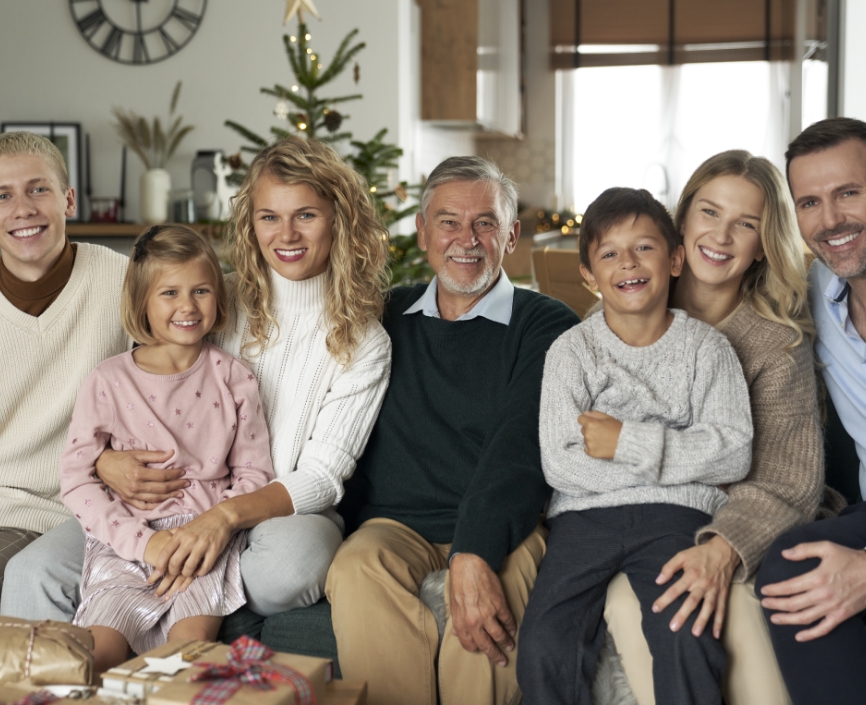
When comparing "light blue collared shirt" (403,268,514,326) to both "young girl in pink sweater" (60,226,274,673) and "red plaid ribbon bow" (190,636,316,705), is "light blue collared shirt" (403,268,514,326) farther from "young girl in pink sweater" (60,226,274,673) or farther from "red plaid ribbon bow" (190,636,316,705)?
"red plaid ribbon bow" (190,636,316,705)

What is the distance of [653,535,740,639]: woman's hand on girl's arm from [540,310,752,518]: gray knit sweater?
138 mm

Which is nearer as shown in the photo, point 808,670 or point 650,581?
point 808,670

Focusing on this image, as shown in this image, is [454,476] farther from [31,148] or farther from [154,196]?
[154,196]

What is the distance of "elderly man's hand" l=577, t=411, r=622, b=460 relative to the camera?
1.60m

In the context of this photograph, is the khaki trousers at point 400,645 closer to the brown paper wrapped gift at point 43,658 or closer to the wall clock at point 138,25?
the brown paper wrapped gift at point 43,658

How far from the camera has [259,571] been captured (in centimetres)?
168

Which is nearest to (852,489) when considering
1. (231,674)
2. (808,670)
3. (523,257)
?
(808,670)

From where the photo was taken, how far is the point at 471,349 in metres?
1.98

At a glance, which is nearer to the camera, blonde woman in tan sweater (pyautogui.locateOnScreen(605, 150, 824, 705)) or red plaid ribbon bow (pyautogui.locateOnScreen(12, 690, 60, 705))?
red plaid ribbon bow (pyautogui.locateOnScreen(12, 690, 60, 705))

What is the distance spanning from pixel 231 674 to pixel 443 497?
0.80 metres

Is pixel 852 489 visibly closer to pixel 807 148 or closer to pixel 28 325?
pixel 807 148

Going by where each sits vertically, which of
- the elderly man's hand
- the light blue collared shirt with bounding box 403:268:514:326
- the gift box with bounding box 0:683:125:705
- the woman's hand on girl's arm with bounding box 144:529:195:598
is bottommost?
the gift box with bounding box 0:683:125:705

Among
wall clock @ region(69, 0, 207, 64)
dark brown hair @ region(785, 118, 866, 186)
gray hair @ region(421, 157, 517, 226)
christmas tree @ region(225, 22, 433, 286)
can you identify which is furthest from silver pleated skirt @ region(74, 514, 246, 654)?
wall clock @ region(69, 0, 207, 64)

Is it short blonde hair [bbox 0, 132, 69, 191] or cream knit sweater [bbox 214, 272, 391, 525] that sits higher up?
short blonde hair [bbox 0, 132, 69, 191]
